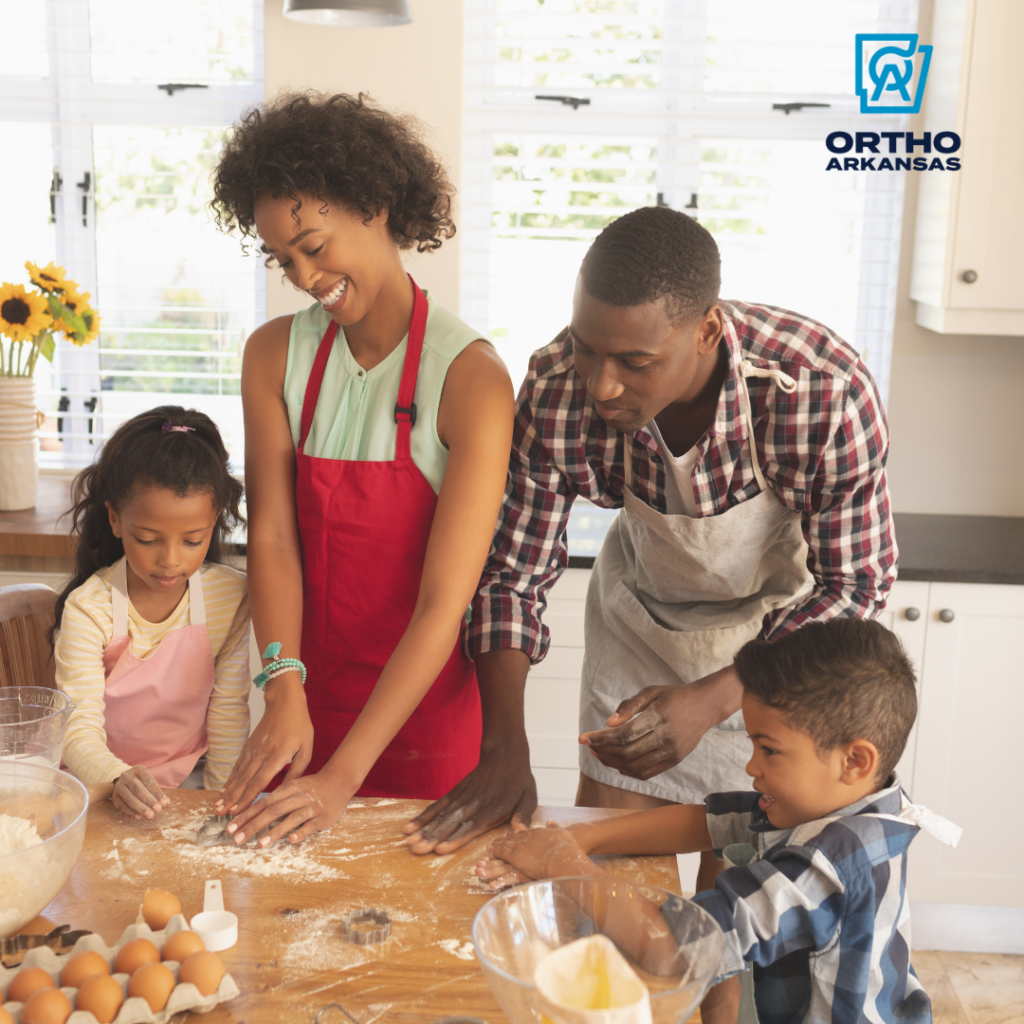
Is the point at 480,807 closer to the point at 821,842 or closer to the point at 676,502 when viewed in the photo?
the point at 821,842

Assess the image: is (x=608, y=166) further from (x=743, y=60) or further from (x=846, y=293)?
(x=846, y=293)

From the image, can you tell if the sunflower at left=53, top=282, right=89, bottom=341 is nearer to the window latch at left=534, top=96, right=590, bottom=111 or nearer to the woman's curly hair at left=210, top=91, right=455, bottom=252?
the woman's curly hair at left=210, top=91, right=455, bottom=252

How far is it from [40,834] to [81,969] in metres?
0.21

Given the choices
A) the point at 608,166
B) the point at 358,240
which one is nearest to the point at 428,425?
the point at 358,240

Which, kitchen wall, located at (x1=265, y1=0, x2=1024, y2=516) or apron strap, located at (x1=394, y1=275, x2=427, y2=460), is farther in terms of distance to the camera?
kitchen wall, located at (x1=265, y1=0, x2=1024, y2=516)

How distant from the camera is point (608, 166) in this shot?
2736 mm

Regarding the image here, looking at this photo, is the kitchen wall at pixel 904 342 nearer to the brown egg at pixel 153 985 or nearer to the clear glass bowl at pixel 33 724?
the clear glass bowl at pixel 33 724

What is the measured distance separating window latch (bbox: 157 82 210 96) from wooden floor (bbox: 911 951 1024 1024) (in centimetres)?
273

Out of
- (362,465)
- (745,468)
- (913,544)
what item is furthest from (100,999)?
(913,544)

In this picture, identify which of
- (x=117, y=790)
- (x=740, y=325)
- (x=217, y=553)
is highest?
(x=740, y=325)

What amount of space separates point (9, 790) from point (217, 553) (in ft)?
2.14

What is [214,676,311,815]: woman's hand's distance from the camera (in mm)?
1127

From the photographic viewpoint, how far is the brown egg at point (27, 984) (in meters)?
0.76

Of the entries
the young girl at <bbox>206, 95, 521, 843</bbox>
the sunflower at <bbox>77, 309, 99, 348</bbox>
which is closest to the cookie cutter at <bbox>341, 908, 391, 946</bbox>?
the young girl at <bbox>206, 95, 521, 843</bbox>
